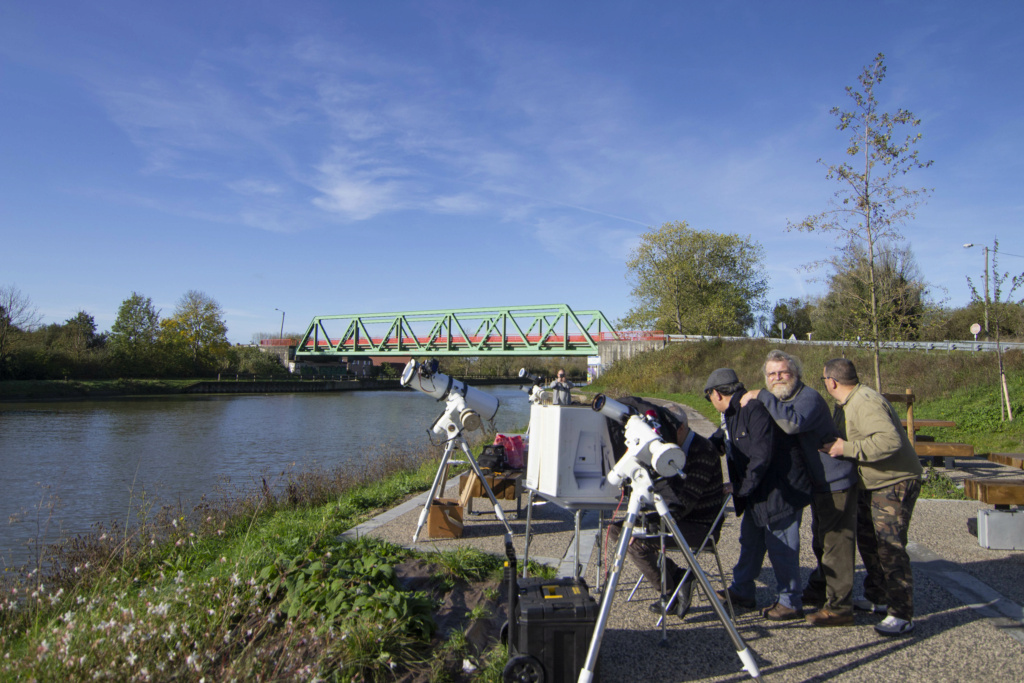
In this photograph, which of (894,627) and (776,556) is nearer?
(894,627)

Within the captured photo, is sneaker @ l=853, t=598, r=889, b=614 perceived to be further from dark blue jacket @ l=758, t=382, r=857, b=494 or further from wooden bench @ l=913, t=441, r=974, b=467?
wooden bench @ l=913, t=441, r=974, b=467

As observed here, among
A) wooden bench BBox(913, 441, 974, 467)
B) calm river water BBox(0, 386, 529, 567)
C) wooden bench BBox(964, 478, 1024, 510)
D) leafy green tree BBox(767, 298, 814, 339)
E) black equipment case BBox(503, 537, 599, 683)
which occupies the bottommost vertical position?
calm river water BBox(0, 386, 529, 567)

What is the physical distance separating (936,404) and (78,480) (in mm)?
18631

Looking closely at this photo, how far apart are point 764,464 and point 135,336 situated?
55735mm

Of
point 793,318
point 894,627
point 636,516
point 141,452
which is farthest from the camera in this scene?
point 793,318


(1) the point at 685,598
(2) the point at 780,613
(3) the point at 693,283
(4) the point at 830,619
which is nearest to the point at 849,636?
(4) the point at 830,619

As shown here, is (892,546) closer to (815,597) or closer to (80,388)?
(815,597)

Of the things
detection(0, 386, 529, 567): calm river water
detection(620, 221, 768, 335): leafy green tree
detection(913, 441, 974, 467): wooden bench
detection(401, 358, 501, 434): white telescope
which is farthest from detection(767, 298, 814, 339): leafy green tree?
detection(401, 358, 501, 434): white telescope

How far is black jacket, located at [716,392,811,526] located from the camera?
3.47 metres

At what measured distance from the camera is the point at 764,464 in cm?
345

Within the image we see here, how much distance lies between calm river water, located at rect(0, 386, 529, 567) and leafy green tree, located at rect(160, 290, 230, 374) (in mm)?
20548

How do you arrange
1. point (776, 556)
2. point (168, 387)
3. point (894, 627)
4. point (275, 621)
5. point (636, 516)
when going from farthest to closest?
point (168, 387)
point (776, 556)
point (894, 627)
point (275, 621)
point (636, 516)

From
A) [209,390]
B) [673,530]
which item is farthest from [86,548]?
[209,390]

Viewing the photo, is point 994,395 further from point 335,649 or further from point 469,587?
point 335,649
